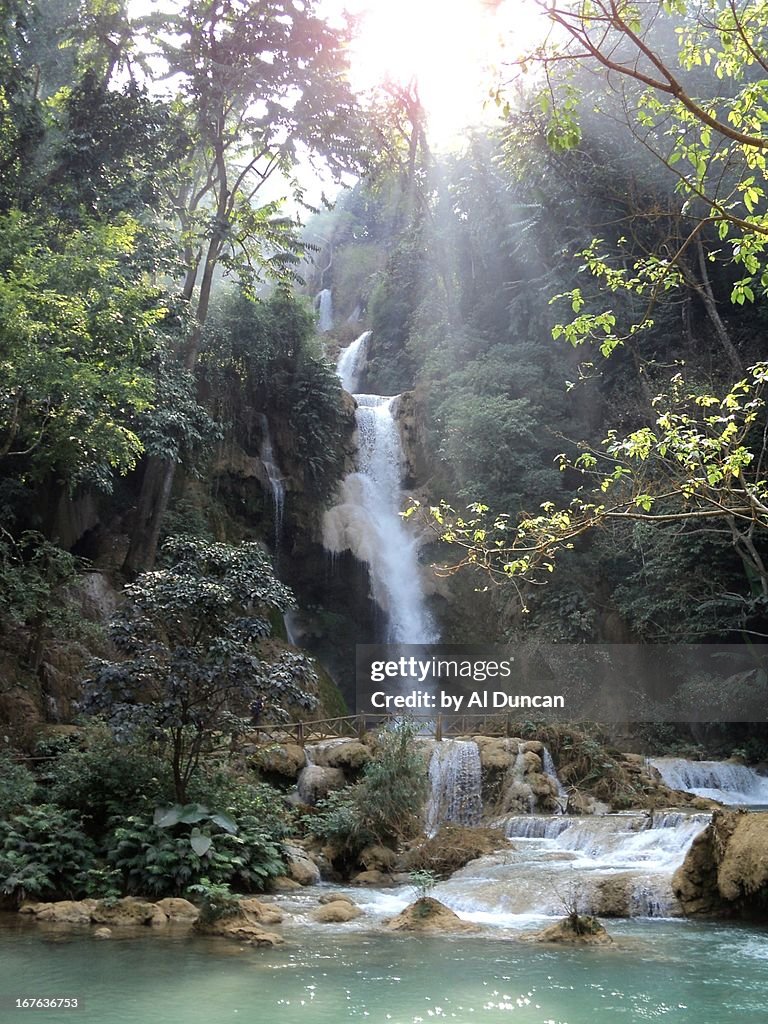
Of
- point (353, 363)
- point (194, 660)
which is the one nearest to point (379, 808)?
point (194, 660)

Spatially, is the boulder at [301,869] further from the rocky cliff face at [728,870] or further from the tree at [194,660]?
the rocky cliff face at [728,870]

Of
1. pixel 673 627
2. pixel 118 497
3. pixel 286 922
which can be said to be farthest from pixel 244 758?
pixel 673 627

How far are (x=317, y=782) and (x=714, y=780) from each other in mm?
7436

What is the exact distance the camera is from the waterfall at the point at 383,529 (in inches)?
849

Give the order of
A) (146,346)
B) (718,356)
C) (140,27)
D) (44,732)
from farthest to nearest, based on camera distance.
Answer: (718,356) < (140,27) < (146,346) < (44,732)

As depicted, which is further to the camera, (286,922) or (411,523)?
(411,523)

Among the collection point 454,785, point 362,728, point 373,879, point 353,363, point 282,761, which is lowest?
point 373,879

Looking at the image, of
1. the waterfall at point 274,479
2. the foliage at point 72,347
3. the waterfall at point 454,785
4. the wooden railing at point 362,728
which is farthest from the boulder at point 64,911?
the waterfall at point 274,479

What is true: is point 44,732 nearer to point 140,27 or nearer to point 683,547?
point 683,547

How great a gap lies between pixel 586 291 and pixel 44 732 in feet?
54.8

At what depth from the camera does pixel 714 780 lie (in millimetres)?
15625

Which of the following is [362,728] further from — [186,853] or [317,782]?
[186,853]

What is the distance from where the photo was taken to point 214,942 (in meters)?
7.38

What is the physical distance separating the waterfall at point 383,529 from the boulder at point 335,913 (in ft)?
41.4
